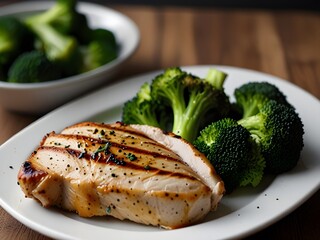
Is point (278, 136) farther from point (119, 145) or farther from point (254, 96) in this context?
point (119, 145)

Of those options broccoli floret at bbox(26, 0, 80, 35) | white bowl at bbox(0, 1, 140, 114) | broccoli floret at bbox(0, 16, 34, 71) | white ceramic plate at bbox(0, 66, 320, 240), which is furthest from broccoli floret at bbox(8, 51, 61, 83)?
broccoli floret at bbox(26, 0, 80, 35)

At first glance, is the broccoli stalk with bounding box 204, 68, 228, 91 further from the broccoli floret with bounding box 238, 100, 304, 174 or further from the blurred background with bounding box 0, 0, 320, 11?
the blurred background with bounding box 0, 0, 320, 11

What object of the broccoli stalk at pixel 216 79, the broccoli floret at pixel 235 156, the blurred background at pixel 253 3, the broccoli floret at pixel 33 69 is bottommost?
the blurred background at pixel 253 3

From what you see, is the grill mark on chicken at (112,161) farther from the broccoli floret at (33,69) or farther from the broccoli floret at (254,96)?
the broccoli floret at (33,69)

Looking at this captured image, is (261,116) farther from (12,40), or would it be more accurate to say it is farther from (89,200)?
(12,40)

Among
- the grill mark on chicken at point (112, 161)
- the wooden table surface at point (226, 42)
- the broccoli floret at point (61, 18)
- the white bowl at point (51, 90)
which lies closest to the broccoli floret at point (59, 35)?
the broccoli floret at point (61, 18)

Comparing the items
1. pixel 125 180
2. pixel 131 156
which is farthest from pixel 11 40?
pixel 125 180
